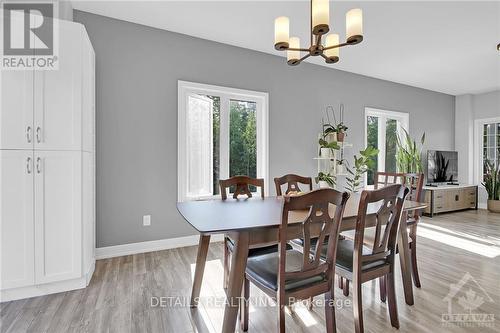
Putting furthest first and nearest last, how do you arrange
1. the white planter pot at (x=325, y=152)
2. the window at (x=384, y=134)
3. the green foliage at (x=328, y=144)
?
the window at (x=384, y=134), the white planter pot at (x=325, y=152), the green foliage at (x=328, y=144)

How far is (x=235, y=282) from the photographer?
1376mm

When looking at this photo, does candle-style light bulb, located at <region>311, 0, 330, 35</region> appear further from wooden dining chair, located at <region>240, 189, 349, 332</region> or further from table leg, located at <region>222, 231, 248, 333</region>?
table leg, located at <region>222, 231, 248, 333</region>

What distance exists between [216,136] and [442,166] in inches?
204

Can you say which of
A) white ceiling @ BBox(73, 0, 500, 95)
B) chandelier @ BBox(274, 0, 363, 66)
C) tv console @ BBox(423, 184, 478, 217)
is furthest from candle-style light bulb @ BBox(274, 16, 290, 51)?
tv console @ BBox(423, 184, 478, 217)

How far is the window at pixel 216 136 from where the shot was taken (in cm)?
331

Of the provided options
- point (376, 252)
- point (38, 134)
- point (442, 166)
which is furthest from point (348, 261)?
point (442, 166)

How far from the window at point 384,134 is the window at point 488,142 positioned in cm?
215

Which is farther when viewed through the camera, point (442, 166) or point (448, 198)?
point (442, 166)

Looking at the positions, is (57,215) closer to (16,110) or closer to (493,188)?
(16,110)

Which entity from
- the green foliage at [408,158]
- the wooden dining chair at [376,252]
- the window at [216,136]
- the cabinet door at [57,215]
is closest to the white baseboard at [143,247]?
the window at [216,136]

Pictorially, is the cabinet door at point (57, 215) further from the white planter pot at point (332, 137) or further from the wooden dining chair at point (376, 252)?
the white planter pot at point (332, 137)

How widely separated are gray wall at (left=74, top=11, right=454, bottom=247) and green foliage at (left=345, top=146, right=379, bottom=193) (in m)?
1.02

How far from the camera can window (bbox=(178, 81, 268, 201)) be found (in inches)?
130

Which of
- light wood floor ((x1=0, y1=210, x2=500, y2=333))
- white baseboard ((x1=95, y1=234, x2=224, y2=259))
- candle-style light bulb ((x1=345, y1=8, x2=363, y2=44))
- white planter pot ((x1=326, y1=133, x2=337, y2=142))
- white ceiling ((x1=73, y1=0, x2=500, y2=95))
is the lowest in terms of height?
light wood floor ((x1=0, y1=210, x2=500, y2=333))
